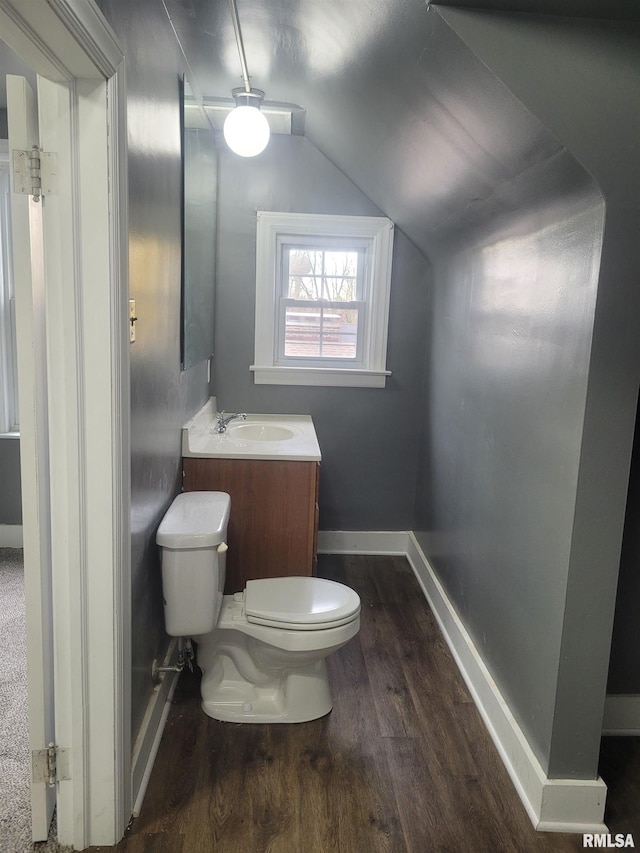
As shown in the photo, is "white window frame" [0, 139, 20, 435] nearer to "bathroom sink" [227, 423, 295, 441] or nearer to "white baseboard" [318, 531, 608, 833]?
"bathroom sink" [227, 423, 295, 441]

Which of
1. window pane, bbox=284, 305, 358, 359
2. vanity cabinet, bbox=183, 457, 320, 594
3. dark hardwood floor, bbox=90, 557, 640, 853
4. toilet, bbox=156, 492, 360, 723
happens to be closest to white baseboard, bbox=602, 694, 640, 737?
dark hardwood floor, bbox=90, 557, 640, 853

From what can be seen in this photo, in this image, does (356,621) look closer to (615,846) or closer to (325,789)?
(325,789)

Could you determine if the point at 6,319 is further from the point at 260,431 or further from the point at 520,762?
the point at 520,762

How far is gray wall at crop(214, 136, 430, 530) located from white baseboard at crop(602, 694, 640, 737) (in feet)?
5.74

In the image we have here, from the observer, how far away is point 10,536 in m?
3.62

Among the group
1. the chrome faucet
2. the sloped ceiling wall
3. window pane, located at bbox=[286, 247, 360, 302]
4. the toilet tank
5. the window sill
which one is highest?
the sloped ceiling wall

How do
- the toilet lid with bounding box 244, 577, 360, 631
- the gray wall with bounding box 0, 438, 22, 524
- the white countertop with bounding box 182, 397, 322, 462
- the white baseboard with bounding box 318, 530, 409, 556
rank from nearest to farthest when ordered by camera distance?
the toilet lid with bounding box 244, 577, 360, 631
the white countertop with bounding box 182, 397, 322, 462
the gray wall with bounding box 0, 438, 22, 524
the white baseboard with bounding box 318, 530, 409, 556

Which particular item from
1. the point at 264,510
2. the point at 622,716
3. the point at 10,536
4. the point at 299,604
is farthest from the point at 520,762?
the point at 10,536

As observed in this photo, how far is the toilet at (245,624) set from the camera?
2.02 m

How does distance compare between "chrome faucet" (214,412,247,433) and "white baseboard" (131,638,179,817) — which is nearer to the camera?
"white baseboard" (131,638,179,817)

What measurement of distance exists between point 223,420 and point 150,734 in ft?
5.14

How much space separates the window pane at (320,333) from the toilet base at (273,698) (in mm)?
1906

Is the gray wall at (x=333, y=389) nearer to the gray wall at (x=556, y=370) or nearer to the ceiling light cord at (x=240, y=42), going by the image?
the ceiling light cord at (x=240, y=42)

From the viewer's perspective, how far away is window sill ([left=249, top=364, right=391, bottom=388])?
3541 millimetres
